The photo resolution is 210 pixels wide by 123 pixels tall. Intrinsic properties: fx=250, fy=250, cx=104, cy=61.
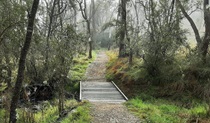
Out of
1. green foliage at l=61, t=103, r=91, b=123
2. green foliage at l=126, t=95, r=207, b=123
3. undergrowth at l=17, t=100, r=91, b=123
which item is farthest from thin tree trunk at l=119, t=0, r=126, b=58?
green foliage at l=61, t=103, r=91, b=123

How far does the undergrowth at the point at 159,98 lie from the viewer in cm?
732

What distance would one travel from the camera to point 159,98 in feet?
37.4

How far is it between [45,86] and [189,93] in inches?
285

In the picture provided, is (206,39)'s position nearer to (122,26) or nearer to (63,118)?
(122,26)

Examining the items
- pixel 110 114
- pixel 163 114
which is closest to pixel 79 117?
pixel 110 114

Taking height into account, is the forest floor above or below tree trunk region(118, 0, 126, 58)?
below

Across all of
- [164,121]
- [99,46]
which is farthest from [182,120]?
[99,46]

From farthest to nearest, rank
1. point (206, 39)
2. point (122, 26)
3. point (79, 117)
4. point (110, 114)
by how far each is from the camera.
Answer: point (122, 26) < point (206, 39) < point (110, 114) < point (79, 117)

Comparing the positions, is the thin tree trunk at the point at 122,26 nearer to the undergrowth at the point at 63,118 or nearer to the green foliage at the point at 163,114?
the green foliage at the point at 163,114

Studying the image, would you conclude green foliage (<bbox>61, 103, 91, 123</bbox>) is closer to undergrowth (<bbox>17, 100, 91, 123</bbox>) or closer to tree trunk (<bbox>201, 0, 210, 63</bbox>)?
undergrowth (<bbox>17, 100, 91, 123</bbox>)

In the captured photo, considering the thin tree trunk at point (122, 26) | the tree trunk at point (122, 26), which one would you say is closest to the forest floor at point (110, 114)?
the tree trunk at point (122, 26)

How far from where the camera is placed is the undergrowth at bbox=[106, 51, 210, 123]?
7322mm

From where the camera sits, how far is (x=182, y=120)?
6.98 m

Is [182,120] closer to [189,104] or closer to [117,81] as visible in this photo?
[189,104]
